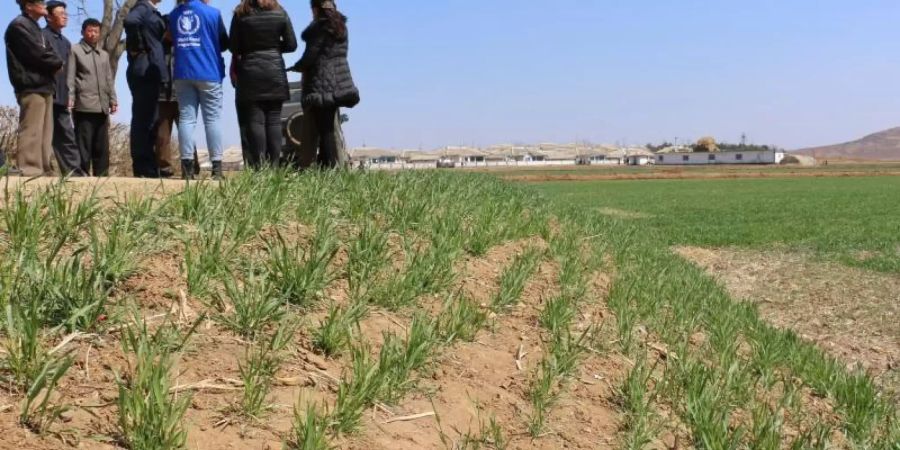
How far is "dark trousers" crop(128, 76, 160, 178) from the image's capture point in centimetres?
680

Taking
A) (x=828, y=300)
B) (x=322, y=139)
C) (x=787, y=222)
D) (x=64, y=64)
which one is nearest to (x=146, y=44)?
(x=64, y=64)

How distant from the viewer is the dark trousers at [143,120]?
6.80m

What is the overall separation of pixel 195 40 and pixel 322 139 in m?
1.38

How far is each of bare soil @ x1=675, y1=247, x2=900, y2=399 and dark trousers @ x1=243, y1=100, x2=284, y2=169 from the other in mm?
4947

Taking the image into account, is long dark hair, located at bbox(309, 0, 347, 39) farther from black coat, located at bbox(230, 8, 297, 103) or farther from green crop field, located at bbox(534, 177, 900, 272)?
green crop field, located at bbox(534, 177, 900, 272)

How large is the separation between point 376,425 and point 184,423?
619mm

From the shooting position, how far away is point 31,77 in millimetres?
6461

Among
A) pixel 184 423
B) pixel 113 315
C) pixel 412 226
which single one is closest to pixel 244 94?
pixel 412 226

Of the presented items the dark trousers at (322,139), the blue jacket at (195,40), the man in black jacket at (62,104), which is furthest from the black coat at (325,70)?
the man in black jacket at (62,104)

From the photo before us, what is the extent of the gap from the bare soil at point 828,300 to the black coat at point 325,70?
464cm

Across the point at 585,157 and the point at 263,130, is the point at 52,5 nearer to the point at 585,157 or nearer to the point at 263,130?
the point at 263,130

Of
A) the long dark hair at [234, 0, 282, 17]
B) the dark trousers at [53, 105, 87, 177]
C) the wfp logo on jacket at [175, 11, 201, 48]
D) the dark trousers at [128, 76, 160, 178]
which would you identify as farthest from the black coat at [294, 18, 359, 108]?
the dark trousers at [53, 105, 87, 177]

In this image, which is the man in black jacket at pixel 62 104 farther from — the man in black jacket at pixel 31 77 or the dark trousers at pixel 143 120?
the dark trousers at pixel 143 120

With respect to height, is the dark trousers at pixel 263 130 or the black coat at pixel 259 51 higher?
the black coat at pixel 259 51
